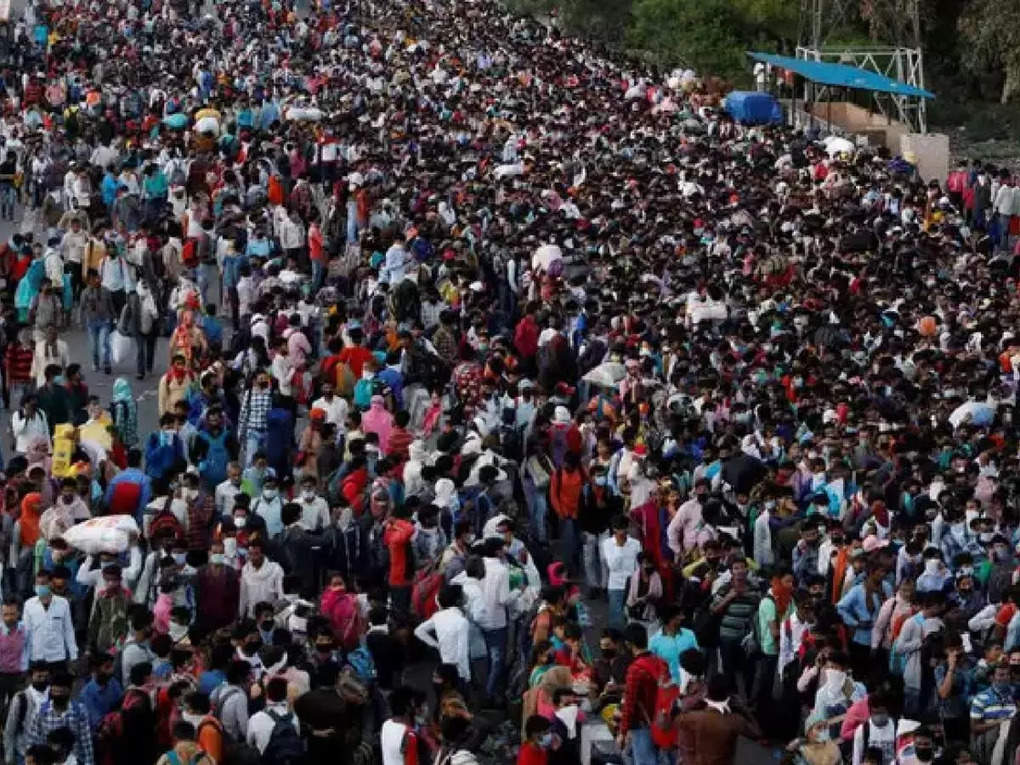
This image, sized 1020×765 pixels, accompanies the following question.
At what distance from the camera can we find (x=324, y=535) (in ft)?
53.6

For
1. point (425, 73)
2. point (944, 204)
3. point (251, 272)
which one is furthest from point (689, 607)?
point (425, 73)

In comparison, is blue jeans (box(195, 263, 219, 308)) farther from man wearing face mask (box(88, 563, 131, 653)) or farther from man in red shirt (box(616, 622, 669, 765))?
man in red shirt (box(616, 622, 669, 765))

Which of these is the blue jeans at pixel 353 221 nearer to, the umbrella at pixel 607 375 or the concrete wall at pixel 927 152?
the umbrella at pixel 607 375

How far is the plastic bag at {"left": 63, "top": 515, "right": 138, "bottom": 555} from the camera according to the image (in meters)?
15.5

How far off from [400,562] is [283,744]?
10.0 feet

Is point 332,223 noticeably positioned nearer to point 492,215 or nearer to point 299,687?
point 492,215

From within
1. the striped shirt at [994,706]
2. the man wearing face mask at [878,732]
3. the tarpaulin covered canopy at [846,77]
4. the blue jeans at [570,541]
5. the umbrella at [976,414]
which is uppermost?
the man wearing face mask at [878,732]

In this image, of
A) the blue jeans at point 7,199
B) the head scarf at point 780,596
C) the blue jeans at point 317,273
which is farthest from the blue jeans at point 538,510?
the blue jeans at point 7,199

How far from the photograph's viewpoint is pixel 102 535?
1556 cm

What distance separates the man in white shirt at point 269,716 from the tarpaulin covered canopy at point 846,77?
24.6 meters

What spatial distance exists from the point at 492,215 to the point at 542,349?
6.47 m

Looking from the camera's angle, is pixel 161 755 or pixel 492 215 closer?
pixel 161 755

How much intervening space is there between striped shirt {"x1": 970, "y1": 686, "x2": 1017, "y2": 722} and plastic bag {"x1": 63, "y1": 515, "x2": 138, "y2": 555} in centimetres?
512

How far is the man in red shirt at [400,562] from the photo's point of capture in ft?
52.4
